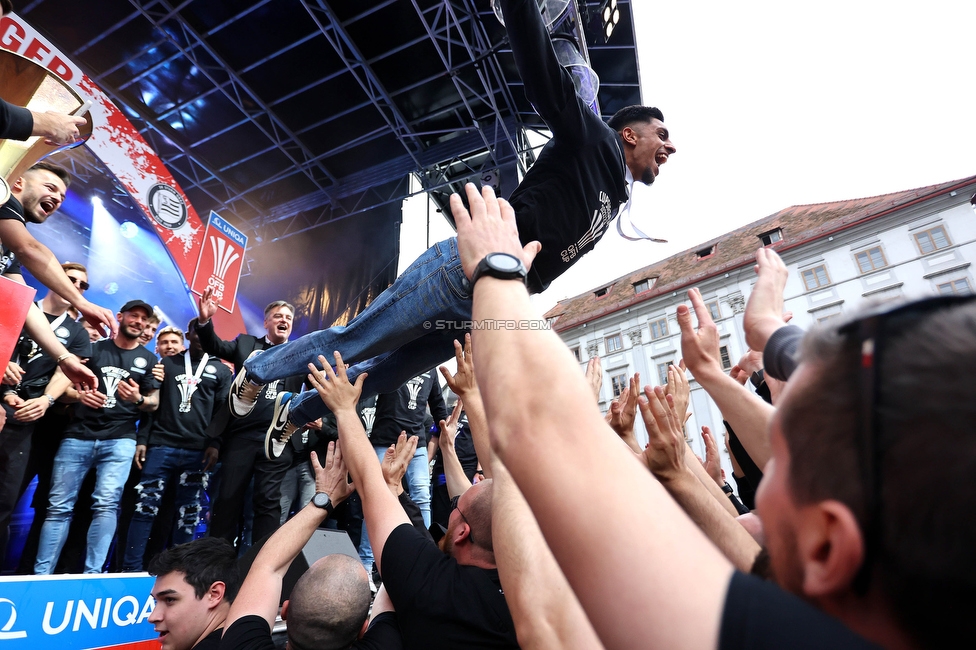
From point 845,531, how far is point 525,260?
29.4 inches

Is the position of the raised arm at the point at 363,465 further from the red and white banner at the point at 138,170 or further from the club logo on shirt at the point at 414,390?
the red and white banner at the point at 138,170

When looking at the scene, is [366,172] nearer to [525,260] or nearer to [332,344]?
[332,344]

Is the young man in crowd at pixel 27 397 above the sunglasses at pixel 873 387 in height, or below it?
above

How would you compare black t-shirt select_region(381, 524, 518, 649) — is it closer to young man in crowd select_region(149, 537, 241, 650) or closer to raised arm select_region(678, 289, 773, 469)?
raised arm select_region(678, 289, 773, 469)

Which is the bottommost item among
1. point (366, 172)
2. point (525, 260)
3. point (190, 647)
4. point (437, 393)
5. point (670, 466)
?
point (190, 647)

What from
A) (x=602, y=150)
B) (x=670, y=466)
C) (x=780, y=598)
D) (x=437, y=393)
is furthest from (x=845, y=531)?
(x=437, y=393)

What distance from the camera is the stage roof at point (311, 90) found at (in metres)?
8.02

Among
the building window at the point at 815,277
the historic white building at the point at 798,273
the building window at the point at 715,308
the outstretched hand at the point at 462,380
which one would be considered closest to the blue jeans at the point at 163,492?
the outstretched hand at the point at 462,380

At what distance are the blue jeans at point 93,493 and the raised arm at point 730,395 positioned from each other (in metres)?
3.77

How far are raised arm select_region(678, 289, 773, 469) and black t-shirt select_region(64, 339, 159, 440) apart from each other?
149 inches

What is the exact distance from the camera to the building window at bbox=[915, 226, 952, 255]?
20.5m

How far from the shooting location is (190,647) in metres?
2.26

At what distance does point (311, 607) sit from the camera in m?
1.88

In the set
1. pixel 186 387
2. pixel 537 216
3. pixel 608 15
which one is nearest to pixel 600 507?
pixel 537 216
